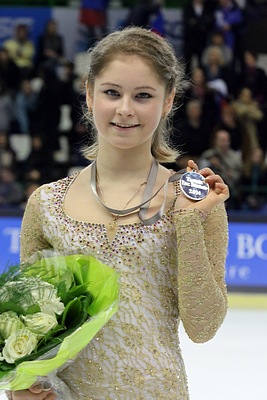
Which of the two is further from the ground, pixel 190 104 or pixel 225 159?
pixel 190 104

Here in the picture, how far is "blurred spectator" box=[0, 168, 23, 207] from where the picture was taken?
7.87 metres

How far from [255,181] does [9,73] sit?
8.65ft

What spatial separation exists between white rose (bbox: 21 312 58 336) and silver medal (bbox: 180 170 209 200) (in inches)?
14.8

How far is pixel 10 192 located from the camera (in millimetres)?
7957

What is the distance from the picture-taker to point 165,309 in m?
1.95

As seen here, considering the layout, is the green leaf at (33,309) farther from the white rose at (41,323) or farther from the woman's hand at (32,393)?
the woman's hand at (32,393)

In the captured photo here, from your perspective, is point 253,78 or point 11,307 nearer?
point 11,307

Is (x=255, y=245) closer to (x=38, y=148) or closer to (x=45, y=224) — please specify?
(x=38, y=148)

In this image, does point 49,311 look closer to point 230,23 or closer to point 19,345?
point 19,345

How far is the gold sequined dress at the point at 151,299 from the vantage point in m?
1.87

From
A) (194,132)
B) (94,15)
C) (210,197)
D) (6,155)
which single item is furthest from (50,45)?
(210,197)

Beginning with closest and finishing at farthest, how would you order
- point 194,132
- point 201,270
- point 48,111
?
point 201,270
point 194,132
point 48,111

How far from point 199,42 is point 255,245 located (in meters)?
2.68

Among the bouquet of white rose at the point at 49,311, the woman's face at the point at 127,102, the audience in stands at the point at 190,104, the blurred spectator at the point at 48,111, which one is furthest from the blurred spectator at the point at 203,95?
the bouquet of white rose at the point at 49,311
